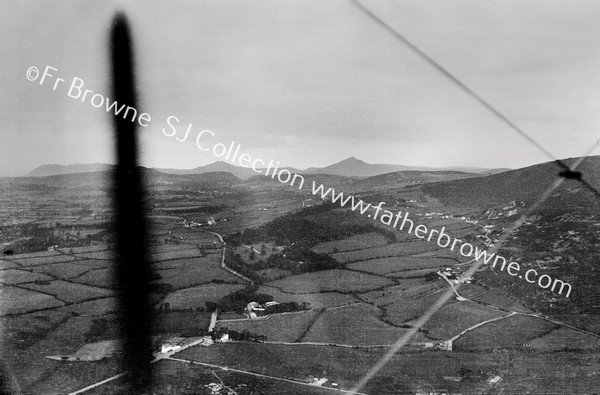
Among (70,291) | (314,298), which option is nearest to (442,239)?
(314,298)

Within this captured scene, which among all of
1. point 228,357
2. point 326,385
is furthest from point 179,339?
point 326,385

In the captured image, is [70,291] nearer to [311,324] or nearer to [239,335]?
[239,335]

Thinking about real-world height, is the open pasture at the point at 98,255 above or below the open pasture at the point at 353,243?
below

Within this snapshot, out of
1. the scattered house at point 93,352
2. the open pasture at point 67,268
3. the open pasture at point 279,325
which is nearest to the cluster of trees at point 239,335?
the open pasture at point 279,325

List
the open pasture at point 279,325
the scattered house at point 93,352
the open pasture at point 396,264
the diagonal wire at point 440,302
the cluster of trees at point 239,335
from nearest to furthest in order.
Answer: the diagonal wire at point 440,302
the scattered house at point 93,352
the cluster of trees at point 239,335
the open pasture at point 279,325
the open pasture at point 396,264

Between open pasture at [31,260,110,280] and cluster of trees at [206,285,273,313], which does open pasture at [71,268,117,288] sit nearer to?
open pasture at [31,260,110,280]

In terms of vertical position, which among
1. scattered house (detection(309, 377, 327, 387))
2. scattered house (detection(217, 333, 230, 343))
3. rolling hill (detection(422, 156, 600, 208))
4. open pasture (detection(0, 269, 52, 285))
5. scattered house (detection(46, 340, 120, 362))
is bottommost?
scattered house (detection(46, 340, 120, 362))

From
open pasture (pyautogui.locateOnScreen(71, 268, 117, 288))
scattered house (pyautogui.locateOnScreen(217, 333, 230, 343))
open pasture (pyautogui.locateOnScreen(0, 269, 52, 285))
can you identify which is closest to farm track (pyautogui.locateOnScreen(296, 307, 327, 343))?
scattered house (pyautogui.locateOnScreen(217, 333, 230, 343))

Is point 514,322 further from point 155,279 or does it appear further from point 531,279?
point 155,279

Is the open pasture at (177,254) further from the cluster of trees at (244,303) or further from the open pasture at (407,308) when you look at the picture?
the open pasture at (407,308)
